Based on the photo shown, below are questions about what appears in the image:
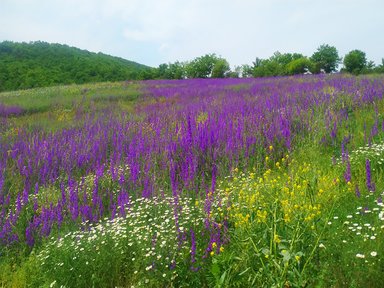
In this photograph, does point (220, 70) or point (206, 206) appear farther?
point (220, 70)

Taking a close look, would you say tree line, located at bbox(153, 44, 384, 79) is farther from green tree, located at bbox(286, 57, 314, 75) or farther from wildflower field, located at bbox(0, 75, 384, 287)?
wildflower field, located at bbox(0, 75, 384, 287)

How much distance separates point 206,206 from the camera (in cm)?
341

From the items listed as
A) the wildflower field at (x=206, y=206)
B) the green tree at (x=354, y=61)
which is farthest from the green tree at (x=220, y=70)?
the wildflower field at (x=206, y=206)

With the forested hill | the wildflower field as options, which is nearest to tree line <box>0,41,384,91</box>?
the forested hill

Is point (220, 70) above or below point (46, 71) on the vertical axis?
below

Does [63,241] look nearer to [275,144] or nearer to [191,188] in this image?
[191,188]

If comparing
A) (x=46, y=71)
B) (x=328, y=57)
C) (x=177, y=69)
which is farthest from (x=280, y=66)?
(x=46, y=71)

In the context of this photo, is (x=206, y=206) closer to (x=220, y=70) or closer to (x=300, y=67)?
(x=300, y=67)

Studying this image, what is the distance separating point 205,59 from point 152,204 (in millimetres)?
36559

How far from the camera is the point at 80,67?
4506cm

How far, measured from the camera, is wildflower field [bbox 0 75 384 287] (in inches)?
103

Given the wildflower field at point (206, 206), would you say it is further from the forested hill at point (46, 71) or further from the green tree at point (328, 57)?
the forested hill at point (46, 71)

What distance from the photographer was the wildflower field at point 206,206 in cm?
261

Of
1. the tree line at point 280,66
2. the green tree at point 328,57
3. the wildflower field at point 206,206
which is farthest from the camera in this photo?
the green tree at point 328,57
